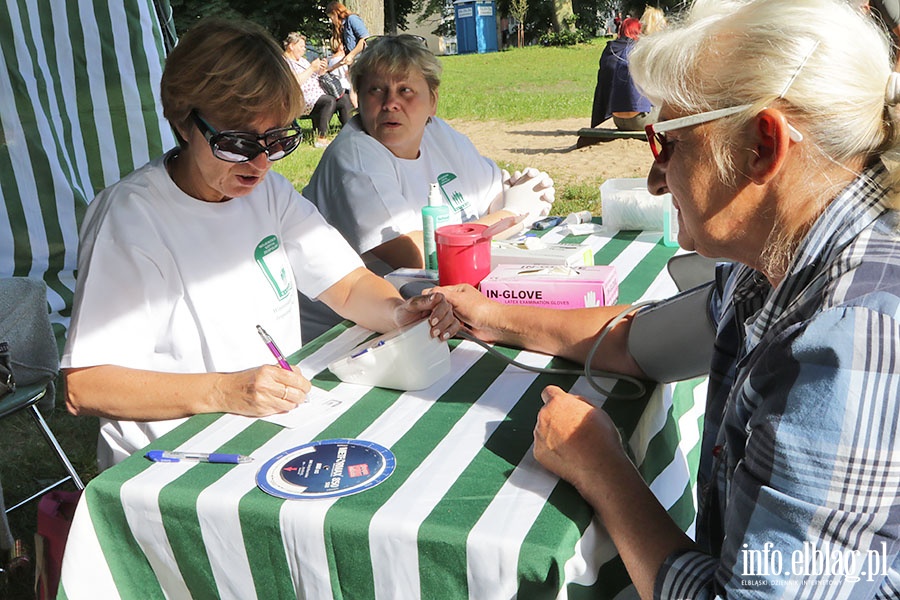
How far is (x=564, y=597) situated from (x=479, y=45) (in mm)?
34458

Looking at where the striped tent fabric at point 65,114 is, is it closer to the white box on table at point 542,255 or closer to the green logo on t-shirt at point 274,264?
the green logo on t-shirt at point 274,264

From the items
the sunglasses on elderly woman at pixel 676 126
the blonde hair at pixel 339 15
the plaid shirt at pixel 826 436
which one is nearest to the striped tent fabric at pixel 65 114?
the sunglasses on elderly woman at pixel 676 126

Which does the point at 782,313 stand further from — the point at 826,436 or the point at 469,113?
the point at 469,113

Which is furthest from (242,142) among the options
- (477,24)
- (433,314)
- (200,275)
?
(477,24)

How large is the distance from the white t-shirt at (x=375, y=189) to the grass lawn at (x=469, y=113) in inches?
47.1

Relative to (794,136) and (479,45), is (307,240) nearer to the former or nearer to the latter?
(794,136)

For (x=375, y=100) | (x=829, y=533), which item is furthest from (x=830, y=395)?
(x=375, y=100)

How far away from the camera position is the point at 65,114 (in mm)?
4715

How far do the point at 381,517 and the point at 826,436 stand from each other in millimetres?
611

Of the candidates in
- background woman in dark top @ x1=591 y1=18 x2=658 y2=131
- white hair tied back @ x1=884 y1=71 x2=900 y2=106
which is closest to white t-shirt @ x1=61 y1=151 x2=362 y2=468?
white hair tied back @ x1=884 y1=71 x2=900 y2=106

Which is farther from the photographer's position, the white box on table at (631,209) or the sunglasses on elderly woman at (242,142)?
the white box on table at (631,209)

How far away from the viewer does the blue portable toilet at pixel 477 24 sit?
33438 mm

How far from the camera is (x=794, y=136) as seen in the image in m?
1.11

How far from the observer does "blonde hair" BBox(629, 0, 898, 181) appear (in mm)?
1100
